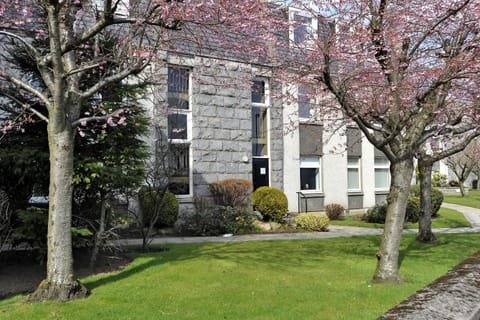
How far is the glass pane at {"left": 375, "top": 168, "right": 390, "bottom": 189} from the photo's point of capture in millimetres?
21766

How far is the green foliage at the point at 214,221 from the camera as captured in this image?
13.7 metres

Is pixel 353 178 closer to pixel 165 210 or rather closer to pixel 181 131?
pixel 181 131

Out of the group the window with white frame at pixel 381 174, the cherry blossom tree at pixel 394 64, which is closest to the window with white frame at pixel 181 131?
the cherry blossom tree at pixel 394 64

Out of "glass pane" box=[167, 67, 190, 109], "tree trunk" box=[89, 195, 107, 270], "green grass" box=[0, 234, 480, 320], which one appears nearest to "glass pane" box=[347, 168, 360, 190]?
"glass pane" box=[167, 67, 190, 109]

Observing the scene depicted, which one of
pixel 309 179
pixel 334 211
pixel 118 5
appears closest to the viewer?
pixel 118 5

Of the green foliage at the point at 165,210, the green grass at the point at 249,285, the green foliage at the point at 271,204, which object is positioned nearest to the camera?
the green grass at the point at 249,285

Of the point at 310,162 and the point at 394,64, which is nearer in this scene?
the point at 394,64

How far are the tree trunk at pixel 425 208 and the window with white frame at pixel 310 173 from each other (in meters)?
6.60

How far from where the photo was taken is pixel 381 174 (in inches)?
866

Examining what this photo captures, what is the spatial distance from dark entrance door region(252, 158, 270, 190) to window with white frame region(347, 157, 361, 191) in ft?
16.7

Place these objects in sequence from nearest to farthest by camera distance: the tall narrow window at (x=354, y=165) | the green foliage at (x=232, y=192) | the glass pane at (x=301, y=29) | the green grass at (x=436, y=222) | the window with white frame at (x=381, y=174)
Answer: the glass pane at (x=301, y=29) < the green foliage at (x=232, y=192) < the green grass at (x=436, y=222) < the tall narrow window at (x=354, y=165) < the window with white frame at (x=381, y=174)

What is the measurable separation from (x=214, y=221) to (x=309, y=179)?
21.7ft

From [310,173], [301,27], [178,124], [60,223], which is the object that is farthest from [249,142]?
[60,223]

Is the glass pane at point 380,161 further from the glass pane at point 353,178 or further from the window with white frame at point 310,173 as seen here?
the window with white frame at point 310,173
